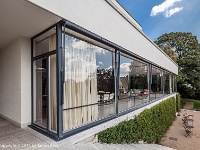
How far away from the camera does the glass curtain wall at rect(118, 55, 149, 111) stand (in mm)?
7965

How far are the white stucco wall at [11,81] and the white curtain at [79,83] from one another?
1.83 meters

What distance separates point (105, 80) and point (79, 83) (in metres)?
1.57

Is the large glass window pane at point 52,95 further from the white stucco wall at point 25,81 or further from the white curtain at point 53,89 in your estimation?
the white stucco wall at point 25,81

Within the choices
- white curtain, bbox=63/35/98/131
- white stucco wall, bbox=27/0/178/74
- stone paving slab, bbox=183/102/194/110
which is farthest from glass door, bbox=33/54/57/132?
stone paving slab, bbox=183/102/194/110

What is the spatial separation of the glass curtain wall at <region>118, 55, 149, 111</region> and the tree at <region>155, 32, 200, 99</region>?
15908mm

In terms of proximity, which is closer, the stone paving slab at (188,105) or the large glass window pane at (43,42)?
the large glass window pane at (43,42)

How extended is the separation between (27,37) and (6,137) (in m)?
3.11

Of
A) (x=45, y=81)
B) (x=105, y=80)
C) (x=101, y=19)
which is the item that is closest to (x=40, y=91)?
(x=45, y=81)

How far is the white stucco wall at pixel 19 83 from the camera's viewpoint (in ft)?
17.7

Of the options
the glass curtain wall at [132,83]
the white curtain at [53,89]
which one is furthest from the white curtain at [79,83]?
the glass curtain wall at [132,83]

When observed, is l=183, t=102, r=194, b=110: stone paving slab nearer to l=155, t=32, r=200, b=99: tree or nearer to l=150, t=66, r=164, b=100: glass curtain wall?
l=155, t=32, r=200, b=99: tree

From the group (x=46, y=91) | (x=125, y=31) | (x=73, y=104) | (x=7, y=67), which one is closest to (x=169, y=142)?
(x=125, y=31)

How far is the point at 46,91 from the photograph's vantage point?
492 centimetres

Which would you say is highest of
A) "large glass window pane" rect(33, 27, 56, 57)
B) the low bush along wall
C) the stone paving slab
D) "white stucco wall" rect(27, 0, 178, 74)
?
"white stucco wall" rect(27, 0, 178, 74)
